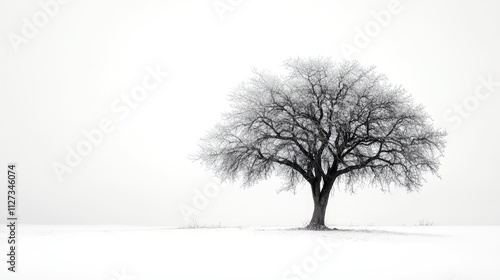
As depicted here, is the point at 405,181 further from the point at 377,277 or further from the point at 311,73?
the point at 377,277

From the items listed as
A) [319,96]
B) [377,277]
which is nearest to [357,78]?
[319,96]

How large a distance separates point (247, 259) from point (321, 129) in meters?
14.4

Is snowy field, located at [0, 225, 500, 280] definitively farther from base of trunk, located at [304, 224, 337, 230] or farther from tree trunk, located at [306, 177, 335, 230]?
tree trunk, located at [306, 177, 335, 230]

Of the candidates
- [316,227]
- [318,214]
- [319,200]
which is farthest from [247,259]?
[319,200]

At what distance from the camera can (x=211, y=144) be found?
28.8m

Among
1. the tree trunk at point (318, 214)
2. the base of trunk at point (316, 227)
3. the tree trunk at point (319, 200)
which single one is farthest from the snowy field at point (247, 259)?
the tree trunk at point (319, 200)

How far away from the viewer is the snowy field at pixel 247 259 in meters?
12.2

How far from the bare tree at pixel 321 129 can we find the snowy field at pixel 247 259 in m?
8.30

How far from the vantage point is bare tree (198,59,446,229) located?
2742 cm

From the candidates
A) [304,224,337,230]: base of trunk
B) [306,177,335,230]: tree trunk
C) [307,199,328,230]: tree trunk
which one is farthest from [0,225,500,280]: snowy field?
[306,177,335,230]: tree trunk

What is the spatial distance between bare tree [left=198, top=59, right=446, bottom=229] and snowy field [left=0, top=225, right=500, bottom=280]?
8.30 metres

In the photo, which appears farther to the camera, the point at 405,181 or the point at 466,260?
the point at 405,181

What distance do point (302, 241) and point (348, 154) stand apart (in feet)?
37.2

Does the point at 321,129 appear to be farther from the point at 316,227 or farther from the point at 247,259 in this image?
the point at 247,259
